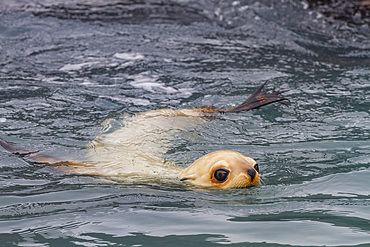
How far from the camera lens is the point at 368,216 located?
3271mm

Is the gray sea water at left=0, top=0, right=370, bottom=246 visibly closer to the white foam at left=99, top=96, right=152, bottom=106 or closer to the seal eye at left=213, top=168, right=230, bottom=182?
the white foam at left=99, top=96, right=152, bottom=106

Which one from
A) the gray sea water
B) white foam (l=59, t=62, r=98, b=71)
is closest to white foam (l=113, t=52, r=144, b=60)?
the gray sea water

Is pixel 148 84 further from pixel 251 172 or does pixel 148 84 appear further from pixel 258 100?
pixel 251 172

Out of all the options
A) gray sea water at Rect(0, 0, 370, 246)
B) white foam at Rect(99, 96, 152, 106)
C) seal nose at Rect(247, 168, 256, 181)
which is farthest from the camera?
white foam at Rect(99, 96, 152, 106)

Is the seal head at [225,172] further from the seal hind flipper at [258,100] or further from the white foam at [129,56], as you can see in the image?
the white foam at [129,56]

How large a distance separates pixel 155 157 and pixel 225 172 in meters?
1.29

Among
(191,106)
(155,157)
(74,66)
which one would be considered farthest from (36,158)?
(74,66)

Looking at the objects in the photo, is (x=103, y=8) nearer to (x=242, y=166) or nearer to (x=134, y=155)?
(x=134, y=155)

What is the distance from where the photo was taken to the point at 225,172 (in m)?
3.81

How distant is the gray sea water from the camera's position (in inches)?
127

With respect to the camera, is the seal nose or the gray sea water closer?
the gray sea water

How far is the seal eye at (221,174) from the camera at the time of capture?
3.81 m

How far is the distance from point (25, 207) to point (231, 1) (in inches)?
387

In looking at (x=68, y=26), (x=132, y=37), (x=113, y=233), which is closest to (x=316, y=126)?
(x=113, y=233)
